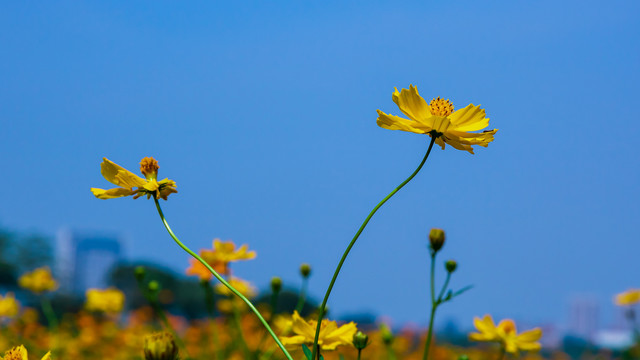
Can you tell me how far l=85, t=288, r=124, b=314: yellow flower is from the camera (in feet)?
12.9

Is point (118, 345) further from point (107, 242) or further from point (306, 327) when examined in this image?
point (107, 242)

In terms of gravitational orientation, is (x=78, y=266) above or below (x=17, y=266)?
above

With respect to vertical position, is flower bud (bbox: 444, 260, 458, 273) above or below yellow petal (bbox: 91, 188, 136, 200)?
above

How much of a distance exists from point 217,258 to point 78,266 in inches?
4296

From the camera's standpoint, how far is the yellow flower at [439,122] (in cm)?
115

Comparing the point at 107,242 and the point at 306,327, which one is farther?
the point at 107,242

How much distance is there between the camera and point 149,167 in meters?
1.29

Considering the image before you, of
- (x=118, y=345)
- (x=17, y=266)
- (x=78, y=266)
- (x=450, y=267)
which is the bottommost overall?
(x=118, y=345)

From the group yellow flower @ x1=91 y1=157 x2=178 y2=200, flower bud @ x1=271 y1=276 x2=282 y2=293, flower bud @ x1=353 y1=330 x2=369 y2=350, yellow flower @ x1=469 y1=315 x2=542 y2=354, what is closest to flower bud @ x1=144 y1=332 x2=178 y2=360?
yellow flower @ x1=91 y1=157 x2=178 y2=200

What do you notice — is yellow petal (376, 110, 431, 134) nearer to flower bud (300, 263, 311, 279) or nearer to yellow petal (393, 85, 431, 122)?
yellow petal (393, 85, 431, 122)

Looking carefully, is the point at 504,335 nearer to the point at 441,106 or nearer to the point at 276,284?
the point at 276,284

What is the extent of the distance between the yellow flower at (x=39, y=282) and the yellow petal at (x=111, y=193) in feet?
7.93

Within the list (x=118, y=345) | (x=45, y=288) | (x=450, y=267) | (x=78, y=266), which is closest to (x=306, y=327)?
(x=450, y=267)

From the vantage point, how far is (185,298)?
972 inches
